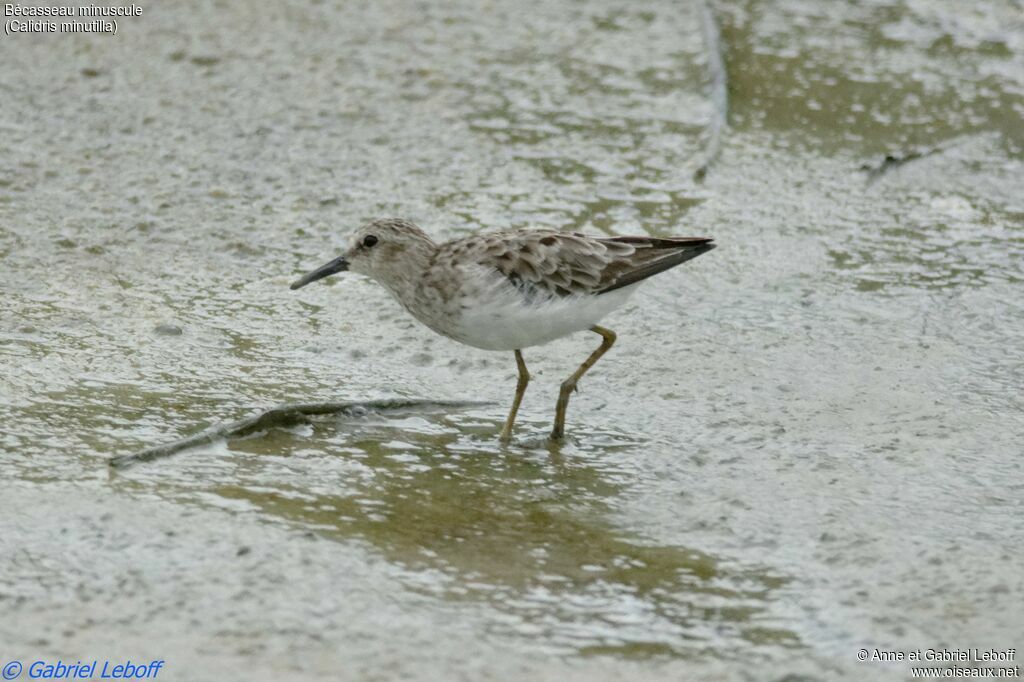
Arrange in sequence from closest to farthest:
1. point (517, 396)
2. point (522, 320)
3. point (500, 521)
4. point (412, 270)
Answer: point (500, 521), point (522, 320), point (517, 396), point (412, 270)

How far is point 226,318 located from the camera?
671cm

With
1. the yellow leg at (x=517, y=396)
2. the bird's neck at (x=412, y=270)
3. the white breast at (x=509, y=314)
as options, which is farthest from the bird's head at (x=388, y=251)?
the yellow leg at (x=517, y=396)

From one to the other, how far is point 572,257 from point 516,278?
0.28 meters

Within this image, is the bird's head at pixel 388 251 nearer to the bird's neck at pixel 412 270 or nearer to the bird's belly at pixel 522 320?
the bird's neck at pixel 412 270

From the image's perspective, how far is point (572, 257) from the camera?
5910mm

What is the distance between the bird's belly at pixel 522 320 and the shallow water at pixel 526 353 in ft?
1.29

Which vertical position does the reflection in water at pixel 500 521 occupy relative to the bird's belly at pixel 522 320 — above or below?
below

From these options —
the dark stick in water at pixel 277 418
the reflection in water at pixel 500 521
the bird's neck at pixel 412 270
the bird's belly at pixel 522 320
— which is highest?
the bird's neck at pixel 412 270

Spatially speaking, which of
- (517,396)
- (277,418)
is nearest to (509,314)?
(517,396)

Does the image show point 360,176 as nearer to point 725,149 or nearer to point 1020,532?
point 725,149

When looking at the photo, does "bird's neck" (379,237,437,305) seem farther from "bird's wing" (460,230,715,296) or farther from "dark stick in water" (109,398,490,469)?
"dark stick in water" (109,398,490,469)

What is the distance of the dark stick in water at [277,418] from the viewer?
523cm

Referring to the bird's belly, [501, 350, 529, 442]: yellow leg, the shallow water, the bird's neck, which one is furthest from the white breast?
the shallow water

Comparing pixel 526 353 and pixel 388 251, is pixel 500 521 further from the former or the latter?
pixel 526 353
